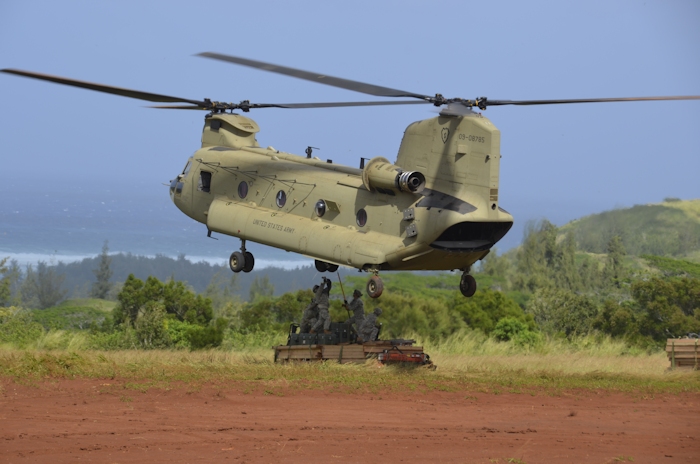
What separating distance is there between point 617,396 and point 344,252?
5532 millimetres

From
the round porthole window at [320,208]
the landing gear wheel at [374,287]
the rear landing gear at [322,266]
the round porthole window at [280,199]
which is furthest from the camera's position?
the rear landing gear at [322,266]

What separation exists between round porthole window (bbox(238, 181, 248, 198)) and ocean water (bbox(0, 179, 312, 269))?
149 ft

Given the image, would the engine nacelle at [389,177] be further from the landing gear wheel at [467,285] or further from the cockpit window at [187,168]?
the cockpit window at [187,168]

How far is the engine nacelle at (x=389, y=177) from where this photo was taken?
58.6 feet

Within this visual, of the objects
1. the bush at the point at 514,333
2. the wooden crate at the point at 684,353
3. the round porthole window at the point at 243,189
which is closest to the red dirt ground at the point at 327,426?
the wooden crate at the point at 684,353

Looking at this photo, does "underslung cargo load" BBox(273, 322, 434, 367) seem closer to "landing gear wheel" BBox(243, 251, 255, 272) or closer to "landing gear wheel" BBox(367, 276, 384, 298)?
"landing gear wheel" BBox(367, 276, 384, 298)

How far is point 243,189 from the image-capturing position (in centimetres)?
2156

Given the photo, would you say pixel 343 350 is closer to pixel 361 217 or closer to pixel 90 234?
pixel 361 217

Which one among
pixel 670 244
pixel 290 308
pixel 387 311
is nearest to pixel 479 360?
pixel 387 311

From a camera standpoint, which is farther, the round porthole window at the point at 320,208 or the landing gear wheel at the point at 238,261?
the landing gear wheel at the point at 238,261

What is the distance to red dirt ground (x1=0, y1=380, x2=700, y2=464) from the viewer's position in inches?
465

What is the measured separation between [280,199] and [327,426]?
8028 millimetres

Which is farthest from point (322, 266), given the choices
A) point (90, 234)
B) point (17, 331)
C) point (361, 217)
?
point (90, 234)

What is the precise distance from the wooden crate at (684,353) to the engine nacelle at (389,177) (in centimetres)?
704
